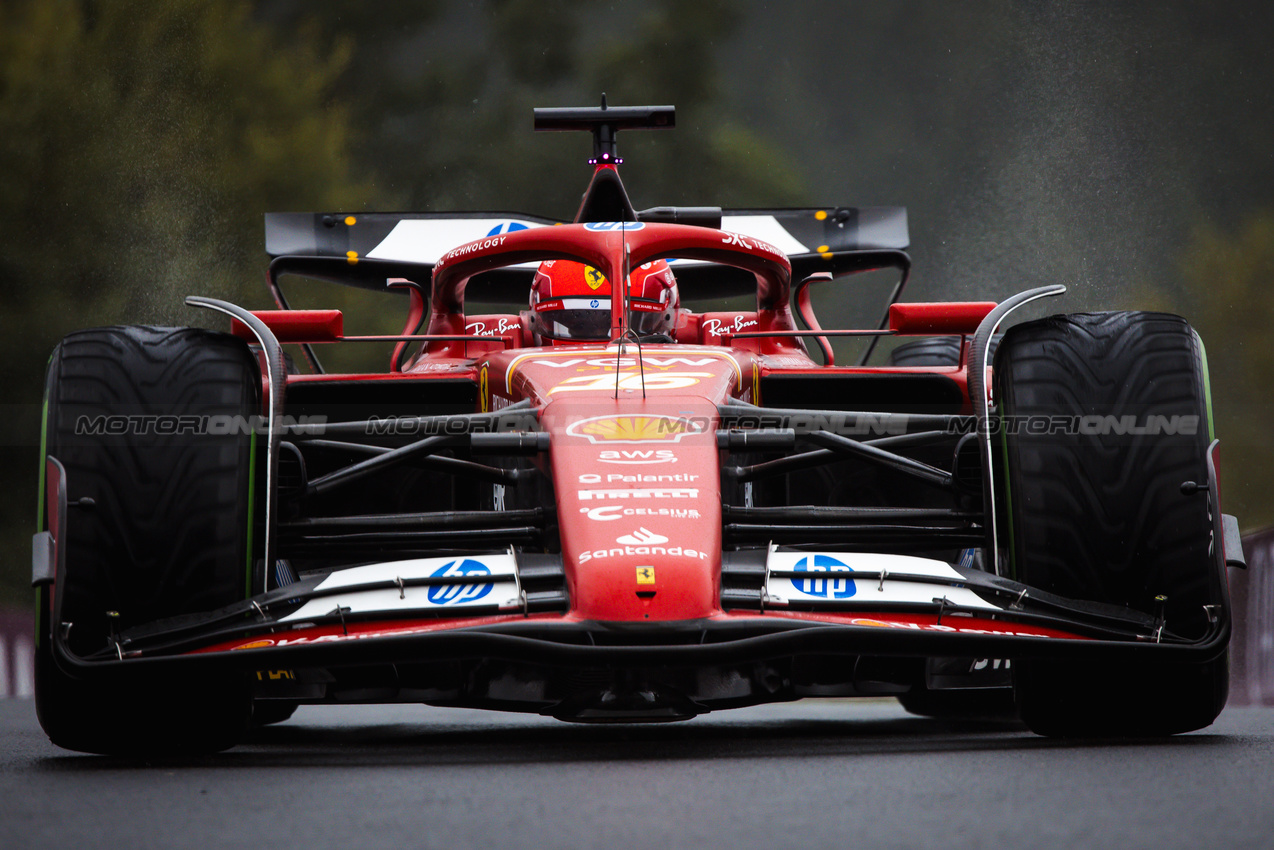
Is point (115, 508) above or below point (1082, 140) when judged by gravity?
below

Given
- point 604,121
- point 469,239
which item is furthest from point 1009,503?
point 469,239

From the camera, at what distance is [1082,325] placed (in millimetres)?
3326

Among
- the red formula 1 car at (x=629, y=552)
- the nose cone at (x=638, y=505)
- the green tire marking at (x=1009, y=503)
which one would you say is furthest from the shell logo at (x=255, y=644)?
the green tire marking at (x=1009, y=503)

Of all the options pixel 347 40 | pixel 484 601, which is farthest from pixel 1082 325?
pixel 347 40

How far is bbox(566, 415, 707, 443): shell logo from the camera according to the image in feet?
10.6

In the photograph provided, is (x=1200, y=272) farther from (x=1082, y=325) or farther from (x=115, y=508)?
(x=115, y=508)

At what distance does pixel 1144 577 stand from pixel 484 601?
54.9 inches

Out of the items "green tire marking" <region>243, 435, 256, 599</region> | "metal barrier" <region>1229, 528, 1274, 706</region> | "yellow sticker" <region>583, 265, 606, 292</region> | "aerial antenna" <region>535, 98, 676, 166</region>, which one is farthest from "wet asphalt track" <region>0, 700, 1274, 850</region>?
"aerial antenna" <region>535, 98, 676, 166</region>

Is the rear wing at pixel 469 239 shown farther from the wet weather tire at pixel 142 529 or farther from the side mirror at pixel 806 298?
the wet weather tire at pixel 142 529

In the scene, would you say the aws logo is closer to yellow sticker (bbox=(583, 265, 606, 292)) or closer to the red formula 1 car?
the red formula 1 car

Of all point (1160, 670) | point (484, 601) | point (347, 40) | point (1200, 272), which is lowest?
point (1160, 670)

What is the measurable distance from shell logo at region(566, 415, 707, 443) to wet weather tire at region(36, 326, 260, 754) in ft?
2.42

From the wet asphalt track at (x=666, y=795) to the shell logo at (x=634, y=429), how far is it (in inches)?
26.5

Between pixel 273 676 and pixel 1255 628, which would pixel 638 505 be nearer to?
pixel 273 676
